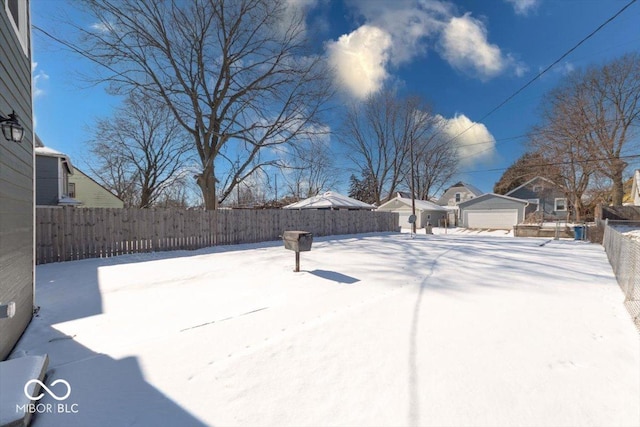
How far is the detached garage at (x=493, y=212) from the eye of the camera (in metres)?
28.0

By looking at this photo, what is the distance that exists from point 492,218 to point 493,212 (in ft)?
2.00

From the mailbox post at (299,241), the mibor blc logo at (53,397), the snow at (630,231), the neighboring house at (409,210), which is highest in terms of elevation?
the neighboring house at (409,210)

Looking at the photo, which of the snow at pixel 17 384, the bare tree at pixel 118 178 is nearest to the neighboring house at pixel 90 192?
the bare tree at pixel 118 178

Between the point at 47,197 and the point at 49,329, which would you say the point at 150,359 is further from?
the point at 47,197

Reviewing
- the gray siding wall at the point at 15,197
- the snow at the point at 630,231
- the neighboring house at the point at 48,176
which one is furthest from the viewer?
the neighboring house at the point at 48,176

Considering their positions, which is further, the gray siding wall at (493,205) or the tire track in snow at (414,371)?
the gray siding wall at (493,205)

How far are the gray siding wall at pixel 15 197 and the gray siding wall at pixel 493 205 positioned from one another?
32.6 meters

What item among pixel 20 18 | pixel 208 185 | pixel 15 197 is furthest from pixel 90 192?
pixel 15 197

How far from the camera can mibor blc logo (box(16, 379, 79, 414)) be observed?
1.86 meters

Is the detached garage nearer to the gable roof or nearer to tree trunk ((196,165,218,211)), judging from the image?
tree trunk ((196,165,218,211))

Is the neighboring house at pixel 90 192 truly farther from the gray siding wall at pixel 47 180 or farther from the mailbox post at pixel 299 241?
the mailbox post at pixel 299 241

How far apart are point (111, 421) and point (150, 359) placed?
735 mm

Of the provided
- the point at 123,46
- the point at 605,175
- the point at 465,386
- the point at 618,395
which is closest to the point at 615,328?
the point at 618,395

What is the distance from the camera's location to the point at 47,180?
15.7 metres
